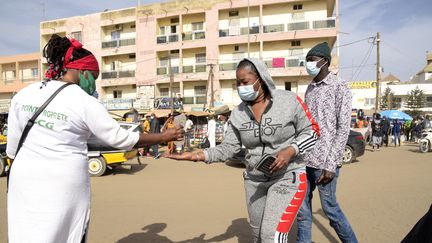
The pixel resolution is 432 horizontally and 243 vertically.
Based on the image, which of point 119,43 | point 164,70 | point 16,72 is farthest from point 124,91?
point 16,72

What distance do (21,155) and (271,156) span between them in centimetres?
161

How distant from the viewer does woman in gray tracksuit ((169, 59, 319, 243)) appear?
248cm

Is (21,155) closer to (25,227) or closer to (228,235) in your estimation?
(25,227)

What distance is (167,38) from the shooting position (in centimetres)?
3303

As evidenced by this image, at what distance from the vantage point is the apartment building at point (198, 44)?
98.2ft

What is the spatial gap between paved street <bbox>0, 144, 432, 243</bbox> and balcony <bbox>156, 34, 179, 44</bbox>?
25136mm

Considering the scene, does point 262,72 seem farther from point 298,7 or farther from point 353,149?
point 298,7

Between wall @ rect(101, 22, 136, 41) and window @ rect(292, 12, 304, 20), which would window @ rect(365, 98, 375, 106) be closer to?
window @ rect(292, 12, 304, 20)

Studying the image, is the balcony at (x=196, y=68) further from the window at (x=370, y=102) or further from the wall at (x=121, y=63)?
the window at (x=370, y=102)

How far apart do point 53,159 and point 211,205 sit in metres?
4.20

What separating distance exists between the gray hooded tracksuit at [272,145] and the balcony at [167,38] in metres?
31.5

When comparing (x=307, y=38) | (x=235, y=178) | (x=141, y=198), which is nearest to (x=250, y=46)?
(x=307, y=38)

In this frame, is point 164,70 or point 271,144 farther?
point 164,70

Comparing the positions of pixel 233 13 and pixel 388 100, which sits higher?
pixel 233 13
